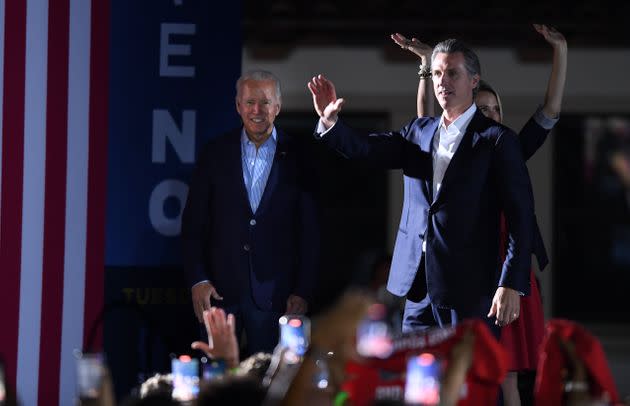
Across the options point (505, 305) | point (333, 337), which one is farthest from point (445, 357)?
point (505, 305)

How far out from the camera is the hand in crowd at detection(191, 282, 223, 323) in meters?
4.52

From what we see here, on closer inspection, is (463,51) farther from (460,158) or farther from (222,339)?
(222,339)

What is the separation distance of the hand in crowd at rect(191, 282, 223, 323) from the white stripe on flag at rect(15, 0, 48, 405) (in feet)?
2.45

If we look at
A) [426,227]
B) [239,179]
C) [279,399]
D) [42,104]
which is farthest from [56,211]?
[279,399]

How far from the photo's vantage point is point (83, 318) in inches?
196

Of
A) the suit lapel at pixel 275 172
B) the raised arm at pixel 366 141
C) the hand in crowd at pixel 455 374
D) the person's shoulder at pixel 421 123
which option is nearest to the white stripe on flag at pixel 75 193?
the suit lapel at pixel 275 172

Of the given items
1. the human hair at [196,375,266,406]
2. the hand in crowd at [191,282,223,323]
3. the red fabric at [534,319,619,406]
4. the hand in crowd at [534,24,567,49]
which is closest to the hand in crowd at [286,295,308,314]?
the hand in crowd at [191,282,223,323]

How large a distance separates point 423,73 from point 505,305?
920 millimetres

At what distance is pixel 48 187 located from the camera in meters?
4.95

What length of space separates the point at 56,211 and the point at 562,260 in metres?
9.27

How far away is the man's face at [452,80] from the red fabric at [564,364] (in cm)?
124

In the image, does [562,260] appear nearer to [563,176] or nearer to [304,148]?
[563,176]

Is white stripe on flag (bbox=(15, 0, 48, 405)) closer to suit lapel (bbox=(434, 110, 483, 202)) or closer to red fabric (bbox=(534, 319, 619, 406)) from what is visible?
suit lapel (bbox=(434, 110, 483, 202))

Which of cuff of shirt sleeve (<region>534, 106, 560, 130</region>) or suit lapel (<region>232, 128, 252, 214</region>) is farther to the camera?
suit lapel (<region>232, 128, 252, 214</region>)
